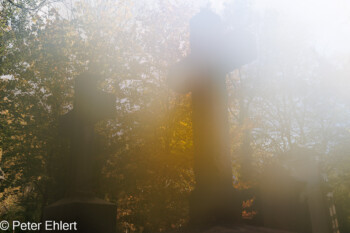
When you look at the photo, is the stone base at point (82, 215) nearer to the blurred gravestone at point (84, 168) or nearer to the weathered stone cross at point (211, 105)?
the blurred gravestone at point (84, 168)

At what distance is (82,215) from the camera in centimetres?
488

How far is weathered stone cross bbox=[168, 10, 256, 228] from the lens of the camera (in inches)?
151

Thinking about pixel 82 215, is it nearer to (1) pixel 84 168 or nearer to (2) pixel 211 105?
(1) pixel 84 168

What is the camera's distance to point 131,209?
13.4 meters

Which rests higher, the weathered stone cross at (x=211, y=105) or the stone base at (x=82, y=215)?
the weathered stone cross at (x=211, y=105)

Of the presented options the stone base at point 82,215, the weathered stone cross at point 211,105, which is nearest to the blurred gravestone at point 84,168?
the stone base at point 82,215

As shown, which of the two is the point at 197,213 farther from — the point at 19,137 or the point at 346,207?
the point at 346,207

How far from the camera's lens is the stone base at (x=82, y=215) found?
485 cm

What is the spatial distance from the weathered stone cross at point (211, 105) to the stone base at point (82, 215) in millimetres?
1836

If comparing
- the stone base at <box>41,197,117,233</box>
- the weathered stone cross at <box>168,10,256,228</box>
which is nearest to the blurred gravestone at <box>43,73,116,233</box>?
the stone base at <box>41,197,117,233</box>

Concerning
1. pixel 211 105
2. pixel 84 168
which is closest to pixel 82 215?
pixel 84 168

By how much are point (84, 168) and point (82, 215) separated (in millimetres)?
999

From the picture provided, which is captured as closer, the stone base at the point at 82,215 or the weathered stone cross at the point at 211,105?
the weathered stone cross at the point at 211,105

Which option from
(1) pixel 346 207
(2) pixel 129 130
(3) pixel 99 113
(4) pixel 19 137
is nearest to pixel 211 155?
(3) pixel 99 113
